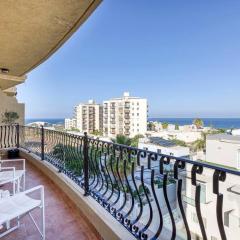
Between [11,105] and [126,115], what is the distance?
1535 inches

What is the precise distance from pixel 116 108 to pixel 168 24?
24.2 metres

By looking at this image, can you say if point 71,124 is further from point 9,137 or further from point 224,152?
point 9,137

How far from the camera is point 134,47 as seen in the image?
35750mm

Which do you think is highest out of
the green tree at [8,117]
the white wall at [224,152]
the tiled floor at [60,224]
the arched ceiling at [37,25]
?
the arched ceiling at [37,25]

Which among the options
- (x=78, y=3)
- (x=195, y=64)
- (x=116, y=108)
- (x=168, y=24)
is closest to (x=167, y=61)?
(x=195, y=64)

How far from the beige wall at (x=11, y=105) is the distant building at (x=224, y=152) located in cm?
1438

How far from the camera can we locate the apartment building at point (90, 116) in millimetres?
55625

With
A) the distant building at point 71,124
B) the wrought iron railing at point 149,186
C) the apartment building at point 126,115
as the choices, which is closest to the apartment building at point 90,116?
the distant building at point 71,124

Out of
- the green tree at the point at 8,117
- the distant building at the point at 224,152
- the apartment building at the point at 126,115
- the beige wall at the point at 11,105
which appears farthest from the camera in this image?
the apartment building at the point at 126,115

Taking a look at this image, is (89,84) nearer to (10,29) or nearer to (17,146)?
(17,146)

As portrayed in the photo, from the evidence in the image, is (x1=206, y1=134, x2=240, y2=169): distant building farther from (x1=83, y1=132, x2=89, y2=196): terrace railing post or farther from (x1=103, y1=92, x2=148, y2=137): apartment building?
(x1=103, y1=92, x2=148, y2=137): apartment building

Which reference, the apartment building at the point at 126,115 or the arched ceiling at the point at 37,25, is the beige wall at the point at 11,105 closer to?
the arched ceiling at the point at 37,25

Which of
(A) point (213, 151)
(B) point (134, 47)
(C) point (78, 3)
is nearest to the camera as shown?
(C) point (78, 3)

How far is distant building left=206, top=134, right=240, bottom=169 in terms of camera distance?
16625 millimetres
